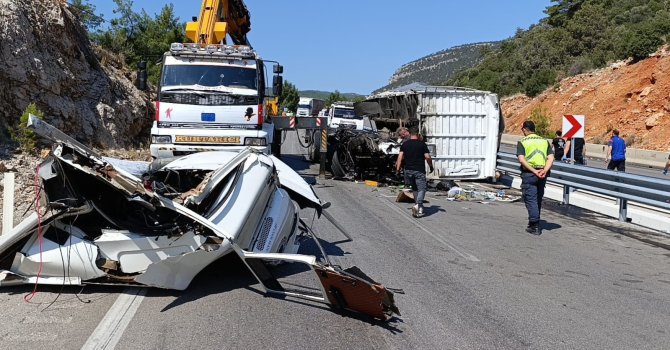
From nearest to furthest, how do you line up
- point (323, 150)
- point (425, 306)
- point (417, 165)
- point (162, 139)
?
point (425, 306)
point (417, 165)
point (162, 139)
point (323, 150)

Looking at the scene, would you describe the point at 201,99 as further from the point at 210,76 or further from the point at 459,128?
the point at 459,128

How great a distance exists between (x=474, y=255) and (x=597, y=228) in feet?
12.7

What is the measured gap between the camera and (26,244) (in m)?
5.79

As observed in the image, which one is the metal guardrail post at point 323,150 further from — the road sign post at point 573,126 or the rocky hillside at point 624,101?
the rocky hillside at point 624,101

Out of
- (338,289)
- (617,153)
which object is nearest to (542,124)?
(617,153)

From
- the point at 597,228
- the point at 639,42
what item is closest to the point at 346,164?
the point at 597,228

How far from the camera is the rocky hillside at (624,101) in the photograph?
109ft

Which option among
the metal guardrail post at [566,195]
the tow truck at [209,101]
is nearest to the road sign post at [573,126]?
the metal guardrail post at [566,195]

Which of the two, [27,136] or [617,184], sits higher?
[27,136]

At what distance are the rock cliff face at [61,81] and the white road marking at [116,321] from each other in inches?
360

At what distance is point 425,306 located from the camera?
5.75m

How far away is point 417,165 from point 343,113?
19.9 meters

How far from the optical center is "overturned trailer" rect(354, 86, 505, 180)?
616 inches

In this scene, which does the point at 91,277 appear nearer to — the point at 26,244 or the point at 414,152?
the point at 26,244
